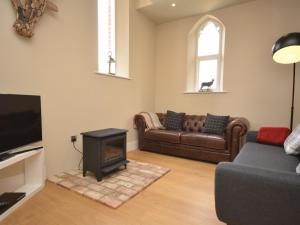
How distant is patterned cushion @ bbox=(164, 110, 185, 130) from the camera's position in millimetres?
3779

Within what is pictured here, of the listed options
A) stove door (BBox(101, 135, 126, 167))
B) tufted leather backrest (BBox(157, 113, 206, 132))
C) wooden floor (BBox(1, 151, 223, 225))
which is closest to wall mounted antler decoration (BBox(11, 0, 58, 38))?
stove door (BBox(101, 135, 126, 167))

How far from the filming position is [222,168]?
4.24ft

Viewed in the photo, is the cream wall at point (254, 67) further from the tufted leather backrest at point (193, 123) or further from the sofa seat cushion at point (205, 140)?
the sofa seat cushion at point (205, 140)

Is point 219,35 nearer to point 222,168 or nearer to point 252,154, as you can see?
point 252,154

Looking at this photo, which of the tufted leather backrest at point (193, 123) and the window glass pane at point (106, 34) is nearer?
the window glass pane at point (106, 34)

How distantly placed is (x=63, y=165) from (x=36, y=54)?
1.52 metres

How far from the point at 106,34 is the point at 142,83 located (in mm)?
1270

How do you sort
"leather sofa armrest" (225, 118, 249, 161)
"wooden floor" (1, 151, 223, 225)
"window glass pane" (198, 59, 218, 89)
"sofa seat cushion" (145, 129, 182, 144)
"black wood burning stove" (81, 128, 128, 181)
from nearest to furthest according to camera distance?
"wooden floor" (1, 151, 223, 225) < "black wood burning stove" (81, 128, 128, 181) < "leather sofa armrest" (225, 118, 249, 161) < "sofa seat cushion" (145, 129, 182, 144) < "window glass pane" (198, 59, 218, 89)

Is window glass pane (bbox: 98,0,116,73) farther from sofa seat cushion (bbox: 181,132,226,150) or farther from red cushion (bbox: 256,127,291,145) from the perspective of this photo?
red cushion (bbox: 256,127,291,145)

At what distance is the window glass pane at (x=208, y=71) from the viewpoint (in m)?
3.99

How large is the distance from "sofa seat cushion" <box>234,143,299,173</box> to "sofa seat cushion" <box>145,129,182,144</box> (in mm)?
1303

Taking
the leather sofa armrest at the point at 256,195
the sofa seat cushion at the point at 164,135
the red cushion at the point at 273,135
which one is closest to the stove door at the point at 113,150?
the sofa seat cushion at the point at 164,135

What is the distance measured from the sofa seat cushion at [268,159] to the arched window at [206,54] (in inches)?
74.2

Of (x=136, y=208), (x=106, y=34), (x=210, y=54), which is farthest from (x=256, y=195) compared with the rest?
(x=106, y=34)
